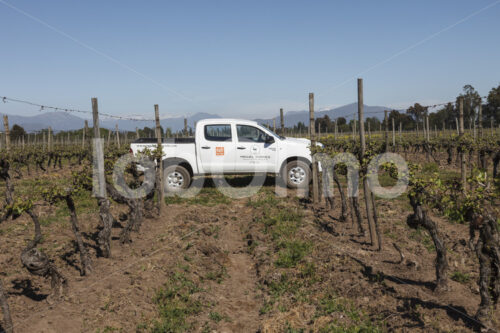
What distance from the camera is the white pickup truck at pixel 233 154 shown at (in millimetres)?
11602

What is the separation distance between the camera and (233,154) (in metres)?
11.7

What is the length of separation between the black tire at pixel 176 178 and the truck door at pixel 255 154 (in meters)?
1.69

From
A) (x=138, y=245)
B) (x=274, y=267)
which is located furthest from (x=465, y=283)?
(x=138, y=245)

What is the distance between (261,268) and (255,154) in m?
5.80

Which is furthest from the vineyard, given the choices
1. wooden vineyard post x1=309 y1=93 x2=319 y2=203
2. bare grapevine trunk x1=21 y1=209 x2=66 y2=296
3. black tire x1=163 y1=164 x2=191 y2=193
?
black tire x1=163 y1=164 x2=191 y2=193

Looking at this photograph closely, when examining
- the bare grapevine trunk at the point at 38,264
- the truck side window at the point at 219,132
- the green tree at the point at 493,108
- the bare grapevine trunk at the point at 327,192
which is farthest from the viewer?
the green tree at the point at 493,108

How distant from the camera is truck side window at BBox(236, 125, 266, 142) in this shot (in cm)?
1180

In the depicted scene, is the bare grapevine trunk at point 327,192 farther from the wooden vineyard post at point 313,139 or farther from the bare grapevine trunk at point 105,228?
the bare grapevine trunk at point 105,228

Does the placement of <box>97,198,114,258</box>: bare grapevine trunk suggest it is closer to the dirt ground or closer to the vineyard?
the vineyard

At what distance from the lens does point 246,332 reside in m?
4.61

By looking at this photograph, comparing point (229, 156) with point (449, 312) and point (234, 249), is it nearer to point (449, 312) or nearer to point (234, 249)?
point (234, 249)

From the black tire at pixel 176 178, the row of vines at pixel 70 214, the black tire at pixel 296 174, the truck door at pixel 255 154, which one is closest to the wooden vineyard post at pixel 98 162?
the row of vines at pixel 70 214

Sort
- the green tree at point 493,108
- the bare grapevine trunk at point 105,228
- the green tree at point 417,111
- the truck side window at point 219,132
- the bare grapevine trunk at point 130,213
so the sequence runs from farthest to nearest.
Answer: the green tree at point 493,108
the green tree at point 417,111
the truck side window at point 219,132
the bare grapevine trunk at point 130,213
the bare grapevine trunk at point 105,228

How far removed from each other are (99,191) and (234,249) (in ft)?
9.51
